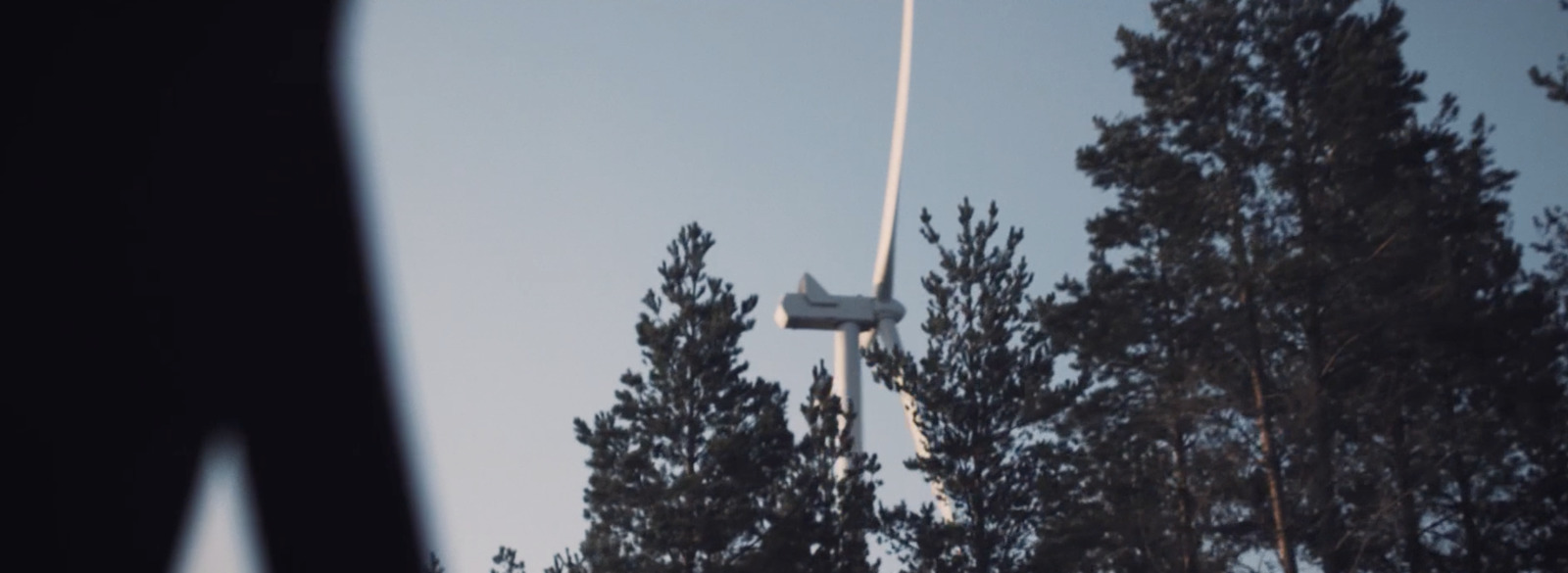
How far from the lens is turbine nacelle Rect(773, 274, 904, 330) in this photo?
51.8 metres

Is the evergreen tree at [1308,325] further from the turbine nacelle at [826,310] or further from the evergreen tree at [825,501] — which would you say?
the turbine nacelle at [826,310]

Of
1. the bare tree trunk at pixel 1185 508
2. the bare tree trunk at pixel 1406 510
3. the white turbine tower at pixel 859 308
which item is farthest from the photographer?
the white turbine tower at pixel 859 308

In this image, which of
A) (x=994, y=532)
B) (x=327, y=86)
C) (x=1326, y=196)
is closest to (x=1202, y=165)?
(x=1326, y=196)

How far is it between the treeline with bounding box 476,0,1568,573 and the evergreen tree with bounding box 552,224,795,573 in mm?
74

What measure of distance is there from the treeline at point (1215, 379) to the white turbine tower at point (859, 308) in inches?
317

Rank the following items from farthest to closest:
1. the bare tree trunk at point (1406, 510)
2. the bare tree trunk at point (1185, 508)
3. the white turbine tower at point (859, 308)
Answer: the white turbine tower at point (859, 308) < the bare tree trunk at point (1185, 508) < the bare tree trunk at point (1406, 510)

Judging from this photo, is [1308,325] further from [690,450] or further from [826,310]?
[826,310]

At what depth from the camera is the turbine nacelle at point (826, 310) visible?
51.8 m

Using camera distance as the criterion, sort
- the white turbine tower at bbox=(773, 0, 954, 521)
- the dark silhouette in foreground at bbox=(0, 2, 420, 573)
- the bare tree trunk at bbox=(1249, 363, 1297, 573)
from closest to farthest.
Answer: the dark silhouette in foreground at bbox=(0, 2, 420, 573) < the bare tree trunk at bbox=(1249, 363, 1297, 573) < the white turbine tower at bbox=(773, 0, 954, 521)

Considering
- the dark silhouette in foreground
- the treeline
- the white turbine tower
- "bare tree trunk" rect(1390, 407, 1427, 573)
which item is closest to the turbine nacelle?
the white turbine tower

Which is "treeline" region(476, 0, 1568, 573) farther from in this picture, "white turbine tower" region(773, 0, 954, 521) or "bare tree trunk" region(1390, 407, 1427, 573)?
"white turbine tower" region(773, 0, 954, 521)

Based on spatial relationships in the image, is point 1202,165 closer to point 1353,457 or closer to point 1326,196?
point 1326,196

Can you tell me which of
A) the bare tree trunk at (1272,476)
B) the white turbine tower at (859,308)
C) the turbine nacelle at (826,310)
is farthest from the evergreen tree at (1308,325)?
the turbine nacelle at (826,310)

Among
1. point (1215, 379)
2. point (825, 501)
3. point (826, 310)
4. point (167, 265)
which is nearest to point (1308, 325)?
point (1215, 379)
